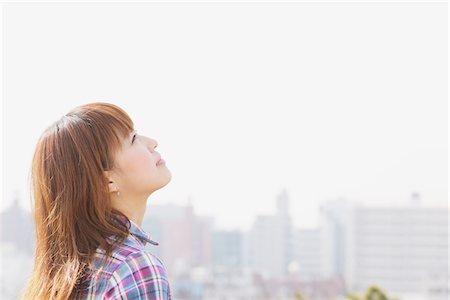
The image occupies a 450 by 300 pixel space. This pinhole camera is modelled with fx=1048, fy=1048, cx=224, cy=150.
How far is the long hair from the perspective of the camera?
2.42ft

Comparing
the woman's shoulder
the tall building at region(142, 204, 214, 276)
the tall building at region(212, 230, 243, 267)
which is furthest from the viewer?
the tall building at region(212, 230, 243, 267)

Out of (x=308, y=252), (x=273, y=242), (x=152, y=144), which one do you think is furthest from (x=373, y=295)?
(x=308, y=252)

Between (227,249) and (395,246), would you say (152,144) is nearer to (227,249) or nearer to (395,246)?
(395,246)

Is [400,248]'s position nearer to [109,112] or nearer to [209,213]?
[209,213]

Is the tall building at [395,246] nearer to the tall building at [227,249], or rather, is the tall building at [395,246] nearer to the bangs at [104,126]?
the tall building at [227,249]

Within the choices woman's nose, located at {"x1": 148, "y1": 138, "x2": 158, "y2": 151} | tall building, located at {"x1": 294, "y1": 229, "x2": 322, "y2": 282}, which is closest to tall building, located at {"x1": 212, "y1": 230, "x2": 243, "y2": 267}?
tall building, located at {"x1": 294, "y1": 229, "x2": 322, "y2": 282}

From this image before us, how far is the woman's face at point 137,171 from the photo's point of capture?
75 cm

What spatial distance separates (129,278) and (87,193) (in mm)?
89

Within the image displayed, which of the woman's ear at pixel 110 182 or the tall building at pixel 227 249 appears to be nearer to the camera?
the woman's ear at pixel 110 182

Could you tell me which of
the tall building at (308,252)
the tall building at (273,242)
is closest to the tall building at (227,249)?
the tall building at (273,242)

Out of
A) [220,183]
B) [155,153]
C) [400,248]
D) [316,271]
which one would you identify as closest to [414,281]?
[400,248]

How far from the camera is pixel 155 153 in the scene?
770mm

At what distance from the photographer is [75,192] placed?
29.4 inches

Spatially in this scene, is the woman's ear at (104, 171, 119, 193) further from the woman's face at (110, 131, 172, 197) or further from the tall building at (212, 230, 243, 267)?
the tall building at (212, 230, 243, 267)
